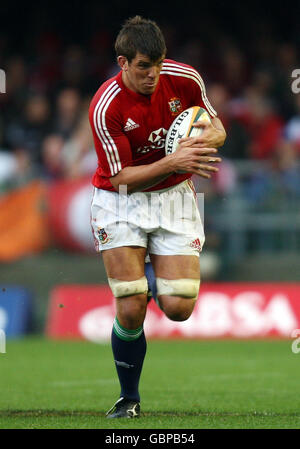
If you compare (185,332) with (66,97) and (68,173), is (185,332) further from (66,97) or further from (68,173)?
(66,97)

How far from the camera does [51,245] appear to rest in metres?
13.0

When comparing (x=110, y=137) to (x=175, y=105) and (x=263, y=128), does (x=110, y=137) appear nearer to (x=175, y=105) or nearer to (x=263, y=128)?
(x=175, y=105)

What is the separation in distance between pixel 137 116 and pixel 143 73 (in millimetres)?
304

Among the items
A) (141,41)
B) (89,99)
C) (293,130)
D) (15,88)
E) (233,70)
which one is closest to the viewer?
(141,41)

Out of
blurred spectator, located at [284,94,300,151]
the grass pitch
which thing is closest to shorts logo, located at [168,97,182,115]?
the grass pitch

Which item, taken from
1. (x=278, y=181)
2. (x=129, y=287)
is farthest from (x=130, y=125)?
(x=278, y=181)

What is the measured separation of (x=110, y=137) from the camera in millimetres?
6020

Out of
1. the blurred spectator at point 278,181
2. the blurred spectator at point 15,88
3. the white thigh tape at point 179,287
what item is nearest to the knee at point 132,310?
the white thigh tape at point 179,287

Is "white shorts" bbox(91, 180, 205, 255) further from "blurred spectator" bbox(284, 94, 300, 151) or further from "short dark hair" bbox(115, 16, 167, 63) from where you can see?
"blurred spectator" bbox(284, 94, 300, 151)

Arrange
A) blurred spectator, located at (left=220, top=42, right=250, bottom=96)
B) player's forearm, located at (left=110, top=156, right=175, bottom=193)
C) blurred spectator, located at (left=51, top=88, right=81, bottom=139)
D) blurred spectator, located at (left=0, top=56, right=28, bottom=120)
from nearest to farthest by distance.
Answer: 1. player's forearm, located at (left=110, top=156, right=175, bottom=193)
2. blurred spectator, located at (left=51, top=88, right=81, bottom=139)
3. blurred spectator, located at (left=220, top=42, right=250, bottom=96)
4. blurred spectator, located at (left=0, top=56, right=28, bottom=120)

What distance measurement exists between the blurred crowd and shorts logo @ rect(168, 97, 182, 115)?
660cm

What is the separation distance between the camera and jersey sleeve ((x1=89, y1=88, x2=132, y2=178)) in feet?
19.7

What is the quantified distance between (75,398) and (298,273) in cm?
607

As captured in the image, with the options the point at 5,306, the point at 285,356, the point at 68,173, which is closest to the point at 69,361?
the point at 285,356
